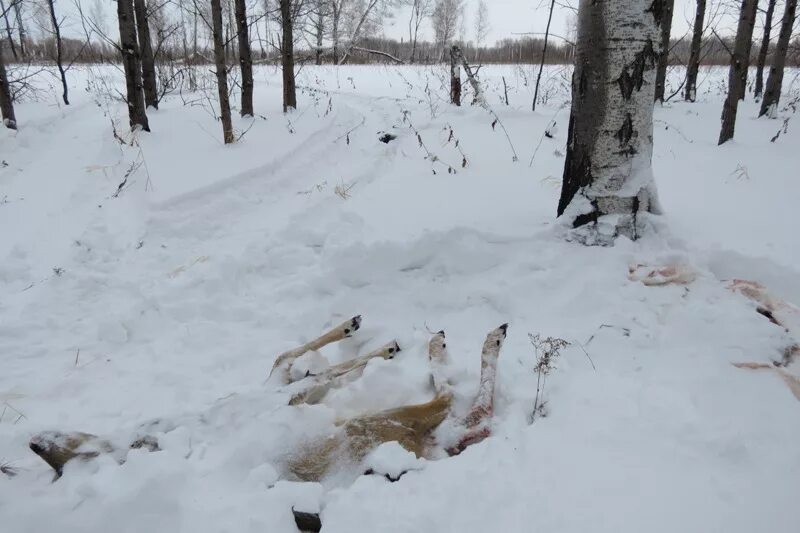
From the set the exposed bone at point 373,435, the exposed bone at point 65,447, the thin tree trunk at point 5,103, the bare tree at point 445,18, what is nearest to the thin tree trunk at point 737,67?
the exposed bone at point 373,435

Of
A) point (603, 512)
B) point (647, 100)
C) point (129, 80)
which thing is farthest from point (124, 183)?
point (603, 512)

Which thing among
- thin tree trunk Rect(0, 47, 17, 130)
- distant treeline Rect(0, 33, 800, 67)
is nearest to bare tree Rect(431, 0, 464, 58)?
distant treeline Rect(0, 33, 800, 67)

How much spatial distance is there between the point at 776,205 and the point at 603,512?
3.03 metres

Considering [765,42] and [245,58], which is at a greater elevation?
[765,42]

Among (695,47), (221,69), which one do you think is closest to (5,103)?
(221,69)

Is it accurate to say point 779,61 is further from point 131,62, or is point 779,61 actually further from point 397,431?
point 131,62

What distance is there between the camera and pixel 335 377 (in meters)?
2.16

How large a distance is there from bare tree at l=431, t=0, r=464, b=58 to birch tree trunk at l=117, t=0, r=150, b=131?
117 feet

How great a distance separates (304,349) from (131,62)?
19.6 ft

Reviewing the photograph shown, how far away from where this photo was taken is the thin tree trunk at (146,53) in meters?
8.28

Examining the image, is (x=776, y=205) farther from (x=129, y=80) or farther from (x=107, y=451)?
(x=129, y=80)

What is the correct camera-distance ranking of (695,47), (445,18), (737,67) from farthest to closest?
1. (445,18)
2. (695,47)
3. (737,67)

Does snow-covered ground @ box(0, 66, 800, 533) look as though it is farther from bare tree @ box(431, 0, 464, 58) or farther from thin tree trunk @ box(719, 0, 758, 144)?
bare tree @ box(431, 0, 464, 58)

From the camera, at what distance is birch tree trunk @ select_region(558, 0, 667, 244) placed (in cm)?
269
